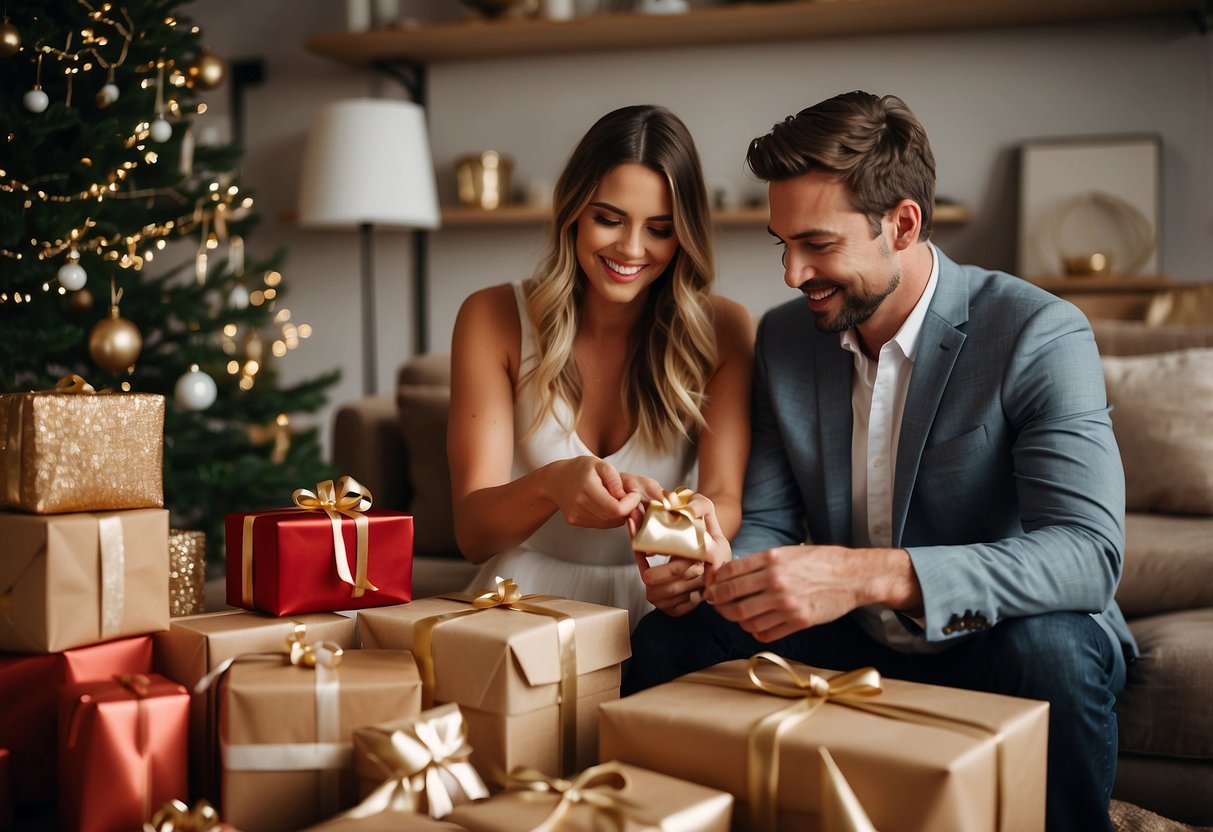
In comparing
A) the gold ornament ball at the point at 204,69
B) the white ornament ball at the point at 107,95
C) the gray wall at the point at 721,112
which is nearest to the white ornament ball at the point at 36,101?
the white ornament ball at the point at 107,95

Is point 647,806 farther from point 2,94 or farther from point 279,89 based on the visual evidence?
point 279,89

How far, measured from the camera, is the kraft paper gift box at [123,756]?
3.67 feet

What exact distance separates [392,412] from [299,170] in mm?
1987

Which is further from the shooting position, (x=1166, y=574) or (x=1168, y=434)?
(x=1168, y=434)

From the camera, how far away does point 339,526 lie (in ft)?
4.36

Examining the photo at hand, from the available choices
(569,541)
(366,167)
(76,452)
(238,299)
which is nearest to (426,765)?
(76,452)

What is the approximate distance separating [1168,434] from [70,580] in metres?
1.85

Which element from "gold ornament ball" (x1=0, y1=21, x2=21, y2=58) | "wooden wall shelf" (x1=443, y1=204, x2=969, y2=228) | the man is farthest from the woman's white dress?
"wooden wall shelf" (x1=443, y1=204, x2=969, y2=228)

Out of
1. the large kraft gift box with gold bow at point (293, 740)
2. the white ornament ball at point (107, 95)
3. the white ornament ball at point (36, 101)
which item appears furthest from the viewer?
the white ornament ball at point (107, 95)

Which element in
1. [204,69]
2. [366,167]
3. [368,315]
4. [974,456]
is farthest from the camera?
[368,315]

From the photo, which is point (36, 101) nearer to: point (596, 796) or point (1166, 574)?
point (596, 796)

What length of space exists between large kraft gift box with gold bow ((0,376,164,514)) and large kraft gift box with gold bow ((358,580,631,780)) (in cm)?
37

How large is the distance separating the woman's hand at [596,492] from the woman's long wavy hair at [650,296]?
329 millimetres

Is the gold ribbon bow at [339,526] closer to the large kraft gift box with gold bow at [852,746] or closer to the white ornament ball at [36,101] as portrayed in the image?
the large kraft gift box with gold bow at [852,746]
